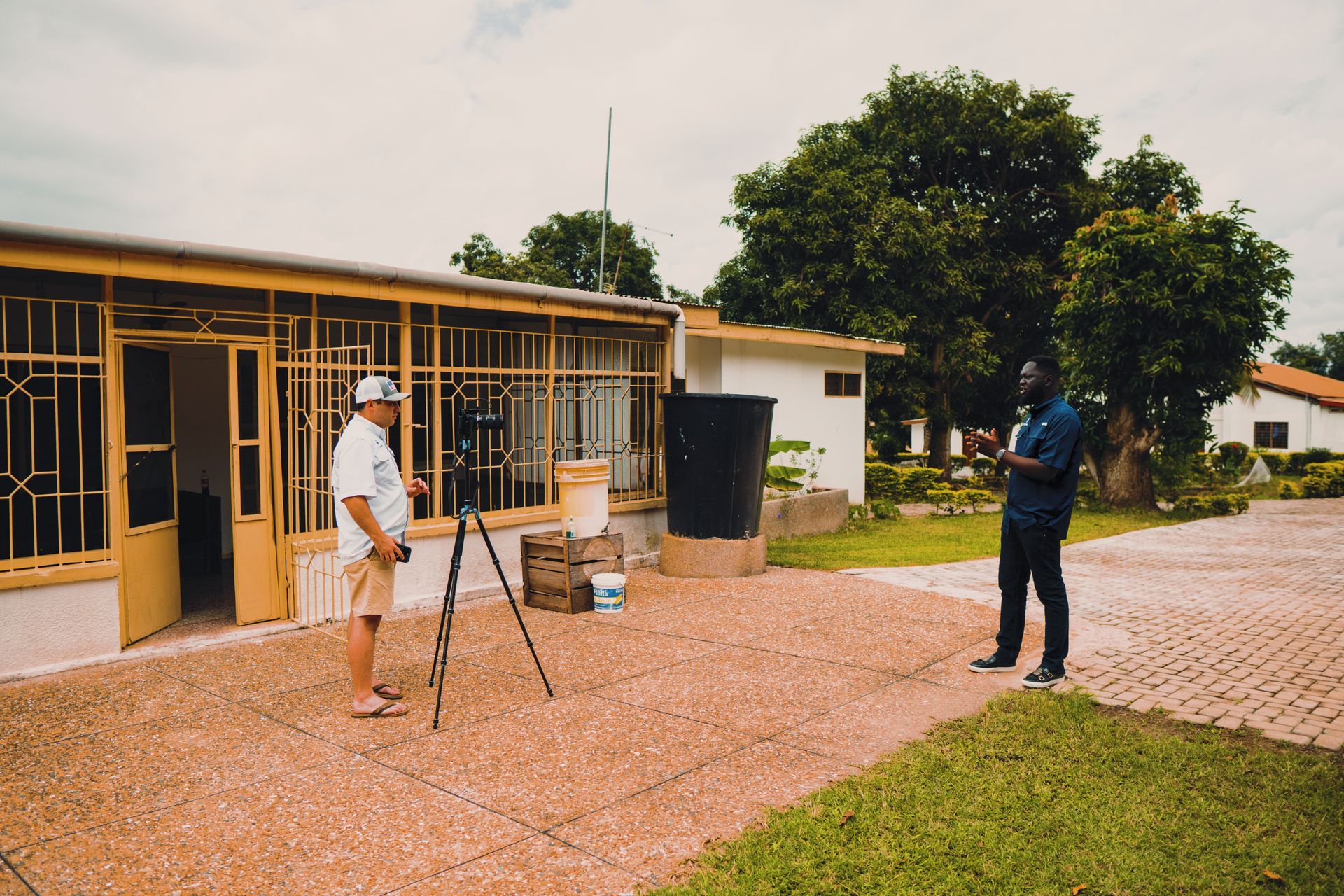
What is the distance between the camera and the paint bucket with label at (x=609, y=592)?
746 centimetres

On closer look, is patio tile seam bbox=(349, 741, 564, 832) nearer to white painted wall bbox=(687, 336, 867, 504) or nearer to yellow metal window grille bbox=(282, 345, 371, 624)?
yellow metal window grille bbox=(282, 345, 371, 624)

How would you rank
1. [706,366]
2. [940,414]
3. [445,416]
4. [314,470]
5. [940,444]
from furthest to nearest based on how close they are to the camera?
[940,444]
[940,414]
[706,366]
[445,416]
[314,470]

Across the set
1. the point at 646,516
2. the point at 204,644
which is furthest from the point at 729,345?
the point at 204,644

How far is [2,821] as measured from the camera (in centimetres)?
362

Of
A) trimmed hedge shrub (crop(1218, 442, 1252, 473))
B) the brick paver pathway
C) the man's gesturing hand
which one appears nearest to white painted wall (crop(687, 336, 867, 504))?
the brick paver pathway

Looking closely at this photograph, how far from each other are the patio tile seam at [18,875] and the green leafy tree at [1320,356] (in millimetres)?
75067

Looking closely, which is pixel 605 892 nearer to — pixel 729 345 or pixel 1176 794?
pixel 1176 794

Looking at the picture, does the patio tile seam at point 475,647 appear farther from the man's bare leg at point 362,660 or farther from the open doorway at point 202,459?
the open doorway at point 202,459

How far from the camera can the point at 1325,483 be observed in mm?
22969

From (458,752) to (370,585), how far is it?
101 cm

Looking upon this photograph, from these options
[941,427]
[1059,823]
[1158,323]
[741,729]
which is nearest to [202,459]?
[741,729]

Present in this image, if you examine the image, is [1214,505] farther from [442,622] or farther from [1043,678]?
[442,622]

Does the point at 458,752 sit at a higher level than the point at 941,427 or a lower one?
lower

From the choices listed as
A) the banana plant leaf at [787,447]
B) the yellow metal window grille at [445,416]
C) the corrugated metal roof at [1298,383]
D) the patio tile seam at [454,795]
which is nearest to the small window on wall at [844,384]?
the banana plant leaf at [787,447]
